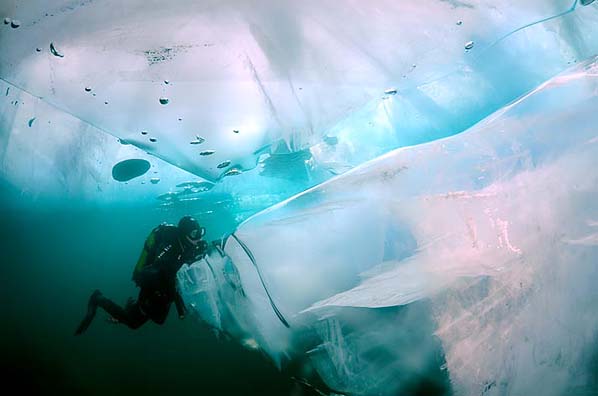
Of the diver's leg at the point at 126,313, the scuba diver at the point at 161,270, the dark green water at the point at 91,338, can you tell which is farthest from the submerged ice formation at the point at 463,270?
the diver's leg at the point at 126,313

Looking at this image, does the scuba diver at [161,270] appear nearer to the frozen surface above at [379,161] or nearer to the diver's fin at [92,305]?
the diver's fin at [92,305]

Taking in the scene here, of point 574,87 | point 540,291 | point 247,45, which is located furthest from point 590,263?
point 247,45

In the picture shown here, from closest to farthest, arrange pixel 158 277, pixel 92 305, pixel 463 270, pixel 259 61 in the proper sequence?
pixel 463 270, pixel 259 61, pixel 158 277, pixel 92 305

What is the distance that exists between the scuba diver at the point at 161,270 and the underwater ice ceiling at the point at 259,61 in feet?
4.64

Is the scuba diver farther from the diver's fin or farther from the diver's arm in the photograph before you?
the diver's fin

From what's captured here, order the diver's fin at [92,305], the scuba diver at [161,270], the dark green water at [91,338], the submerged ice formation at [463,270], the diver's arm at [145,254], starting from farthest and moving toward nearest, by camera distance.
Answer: the dark green water at [91,338], the diver's fin at [92,305], the diver's arm at [145,254], the scuba diver at [161,270], the submerged ice formation at [463,270]

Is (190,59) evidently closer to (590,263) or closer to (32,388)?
(590,263)

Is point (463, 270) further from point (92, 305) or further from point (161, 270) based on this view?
point (92, 305)

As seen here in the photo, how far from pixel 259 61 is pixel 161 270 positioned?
3906 millimetres

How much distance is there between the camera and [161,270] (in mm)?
5441

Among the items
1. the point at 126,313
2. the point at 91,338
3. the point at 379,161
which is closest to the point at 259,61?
the point at 379,161

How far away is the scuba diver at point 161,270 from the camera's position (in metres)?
5.36

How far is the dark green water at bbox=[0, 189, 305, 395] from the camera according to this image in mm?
14984

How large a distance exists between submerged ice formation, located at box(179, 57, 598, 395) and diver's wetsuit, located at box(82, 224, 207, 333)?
292 cm
